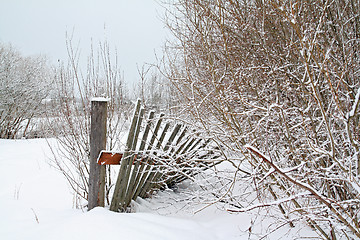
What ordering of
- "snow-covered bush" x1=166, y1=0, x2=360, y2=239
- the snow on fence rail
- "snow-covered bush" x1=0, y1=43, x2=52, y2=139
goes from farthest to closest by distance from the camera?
"snow-covered bush" x1=0, y1=43, x2=52, y2=139 → the snow on fence rail → "snow-covered bush" x1=166, y1=0, x2=360, y2=239

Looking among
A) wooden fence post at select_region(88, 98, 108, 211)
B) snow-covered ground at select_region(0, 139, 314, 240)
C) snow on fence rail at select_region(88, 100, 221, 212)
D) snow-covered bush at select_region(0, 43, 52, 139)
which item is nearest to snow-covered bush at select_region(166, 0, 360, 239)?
snow-covered ground at select_region(0, 139, 314, 240)

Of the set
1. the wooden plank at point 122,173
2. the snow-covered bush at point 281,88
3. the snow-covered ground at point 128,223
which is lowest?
the snow-covered ground at point 128,223

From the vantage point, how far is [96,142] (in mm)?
2902

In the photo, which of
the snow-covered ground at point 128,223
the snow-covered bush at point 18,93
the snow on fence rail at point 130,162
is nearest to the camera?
the snow-covered ground at point 128,223

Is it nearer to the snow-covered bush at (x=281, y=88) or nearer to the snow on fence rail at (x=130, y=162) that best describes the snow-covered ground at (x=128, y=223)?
the snow on fence rail at (x=130, y=162)

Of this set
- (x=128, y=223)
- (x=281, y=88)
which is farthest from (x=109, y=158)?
(x=281, y=88)

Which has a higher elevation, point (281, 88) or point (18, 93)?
point (18, 93)

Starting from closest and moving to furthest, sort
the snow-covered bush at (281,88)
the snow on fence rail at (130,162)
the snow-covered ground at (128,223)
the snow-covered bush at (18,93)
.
A: the snow-covered bush at (281,88) < the snow-covered ground at (128,223) < the snow on fence rail at (130,162) < the snow-covered bush at (18,93)

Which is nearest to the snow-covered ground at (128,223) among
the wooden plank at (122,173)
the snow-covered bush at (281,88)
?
the wooden plank at (122,173)

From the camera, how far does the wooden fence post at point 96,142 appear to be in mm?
2903

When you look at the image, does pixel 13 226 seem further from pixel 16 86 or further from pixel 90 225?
pixel 16 86

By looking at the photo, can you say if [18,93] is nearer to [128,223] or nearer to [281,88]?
[128,223]

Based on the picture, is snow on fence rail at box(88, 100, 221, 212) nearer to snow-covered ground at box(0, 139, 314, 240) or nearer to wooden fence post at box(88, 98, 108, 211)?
wooden fence post at box(88, 98, 108, 211)

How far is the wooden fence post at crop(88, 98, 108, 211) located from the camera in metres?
2.90
